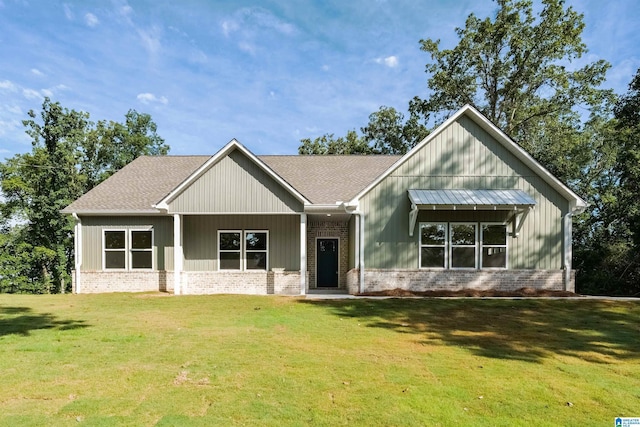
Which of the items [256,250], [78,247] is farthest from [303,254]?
[78,247]

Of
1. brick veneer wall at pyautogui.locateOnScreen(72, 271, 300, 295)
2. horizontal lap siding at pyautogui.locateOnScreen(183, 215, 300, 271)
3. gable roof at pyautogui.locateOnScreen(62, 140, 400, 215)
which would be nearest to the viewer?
gable roof at pyautogui.locateOnScreen(62, 140, 400, 215)

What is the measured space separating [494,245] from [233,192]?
1005 cm

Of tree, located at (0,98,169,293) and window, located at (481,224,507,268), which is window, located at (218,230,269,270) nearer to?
window, located at (481,224,507,268)

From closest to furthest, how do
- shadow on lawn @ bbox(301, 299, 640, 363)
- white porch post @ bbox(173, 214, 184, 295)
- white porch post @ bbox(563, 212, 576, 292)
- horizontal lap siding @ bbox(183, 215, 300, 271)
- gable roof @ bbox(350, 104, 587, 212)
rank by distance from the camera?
shadow on lawn @ bbox(301, 299, 640, 363)
gable roof @ bbox(350, 104, 587, 212)
white porch post @ bbox(563, 212, 576, 292)
white porch post @ bbox(173, 214, 184, 295)
horizontal lap siding @ bbox(183, 215, 300, 271)

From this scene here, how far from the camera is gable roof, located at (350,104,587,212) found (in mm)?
12961

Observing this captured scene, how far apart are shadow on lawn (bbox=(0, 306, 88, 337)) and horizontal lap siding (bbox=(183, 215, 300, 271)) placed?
16.5ft

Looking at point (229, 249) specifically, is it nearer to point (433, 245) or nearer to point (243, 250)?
point (243, 250)

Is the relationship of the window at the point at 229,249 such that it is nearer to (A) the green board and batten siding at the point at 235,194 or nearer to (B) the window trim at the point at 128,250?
(A) the green board and batten siding at the point at 235,194

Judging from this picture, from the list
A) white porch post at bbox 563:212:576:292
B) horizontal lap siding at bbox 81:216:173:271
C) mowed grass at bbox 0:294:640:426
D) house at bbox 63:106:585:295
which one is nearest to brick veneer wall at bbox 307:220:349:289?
house at bbox 63:106:585:295

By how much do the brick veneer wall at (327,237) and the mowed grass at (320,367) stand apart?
5.19 m

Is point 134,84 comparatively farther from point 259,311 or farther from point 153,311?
point 259,311

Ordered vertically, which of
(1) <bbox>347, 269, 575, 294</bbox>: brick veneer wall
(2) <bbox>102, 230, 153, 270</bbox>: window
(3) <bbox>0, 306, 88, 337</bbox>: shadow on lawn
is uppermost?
(2) <bbox>102, 230, 153, 270</bbox>: window

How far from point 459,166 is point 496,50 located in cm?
1653

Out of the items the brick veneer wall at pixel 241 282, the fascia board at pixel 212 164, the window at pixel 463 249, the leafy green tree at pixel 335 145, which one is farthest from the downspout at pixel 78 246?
the leafy green tree at pixel 335 145
